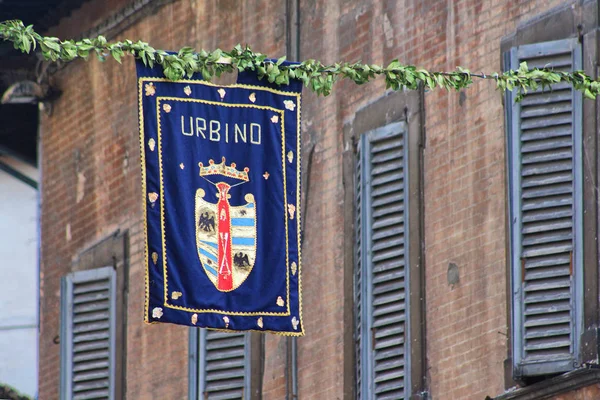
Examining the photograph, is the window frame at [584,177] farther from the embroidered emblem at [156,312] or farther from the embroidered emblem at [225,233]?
the embroidered emblem at [156,312]

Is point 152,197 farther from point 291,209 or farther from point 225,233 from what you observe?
point 291,209

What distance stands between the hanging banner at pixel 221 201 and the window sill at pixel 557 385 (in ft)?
6.86

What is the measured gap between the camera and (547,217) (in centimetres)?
1584

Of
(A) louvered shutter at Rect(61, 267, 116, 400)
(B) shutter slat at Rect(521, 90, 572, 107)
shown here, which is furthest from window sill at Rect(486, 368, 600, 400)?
(A) louvered shutter at Rect(61, 267, 116, 400)

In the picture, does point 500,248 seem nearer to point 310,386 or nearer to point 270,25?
point 310,386

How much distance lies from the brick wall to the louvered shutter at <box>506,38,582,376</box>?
31cm

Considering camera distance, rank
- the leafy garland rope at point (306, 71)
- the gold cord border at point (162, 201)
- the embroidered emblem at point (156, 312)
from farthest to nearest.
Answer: the embroidered emblem at point (156, 312)
the gold cord border at point (162, 201)
the leafy garland rope at point (306, 71)

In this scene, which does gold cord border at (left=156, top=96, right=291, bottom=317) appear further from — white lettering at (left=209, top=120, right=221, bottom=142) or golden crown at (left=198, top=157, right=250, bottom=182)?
golden crown at (left=198, top=157, right=250, bottom=182)

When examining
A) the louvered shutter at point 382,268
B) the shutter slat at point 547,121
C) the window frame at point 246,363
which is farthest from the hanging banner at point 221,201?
the window frame at point 246,363

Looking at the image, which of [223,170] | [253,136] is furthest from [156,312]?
[253,136]

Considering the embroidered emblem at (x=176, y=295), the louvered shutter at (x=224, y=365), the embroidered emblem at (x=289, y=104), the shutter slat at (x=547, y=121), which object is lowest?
the embroidered emblem at (x=176, y=295)

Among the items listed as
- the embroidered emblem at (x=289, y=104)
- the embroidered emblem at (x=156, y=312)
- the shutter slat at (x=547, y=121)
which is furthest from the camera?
the shutter slat at (x=547, y=121)

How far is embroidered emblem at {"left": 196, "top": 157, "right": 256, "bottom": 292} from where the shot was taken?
46.7 feet

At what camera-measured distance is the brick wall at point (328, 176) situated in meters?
16.5
